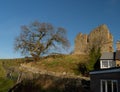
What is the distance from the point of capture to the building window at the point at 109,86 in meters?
26.5

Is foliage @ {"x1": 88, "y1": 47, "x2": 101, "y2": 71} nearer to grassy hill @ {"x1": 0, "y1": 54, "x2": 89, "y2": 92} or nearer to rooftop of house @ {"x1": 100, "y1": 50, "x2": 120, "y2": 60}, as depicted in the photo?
rooftop of house @ {"x1": 100, "y1": 50, "x2": 120, "y2": 60}

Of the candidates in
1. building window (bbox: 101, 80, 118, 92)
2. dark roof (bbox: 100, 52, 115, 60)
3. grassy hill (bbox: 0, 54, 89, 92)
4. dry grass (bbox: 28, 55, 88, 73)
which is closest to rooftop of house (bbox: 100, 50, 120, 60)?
dark roof (bbox: 100, 52, 115, 60)

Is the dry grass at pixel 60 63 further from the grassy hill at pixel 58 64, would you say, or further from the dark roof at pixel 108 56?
the dark roof at pixel 108 56

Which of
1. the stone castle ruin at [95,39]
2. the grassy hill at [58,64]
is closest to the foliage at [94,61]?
the grassy hill at [58,64]

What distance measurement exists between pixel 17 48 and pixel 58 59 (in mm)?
10095

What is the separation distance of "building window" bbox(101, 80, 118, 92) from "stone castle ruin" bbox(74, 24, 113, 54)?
30168 millimetres

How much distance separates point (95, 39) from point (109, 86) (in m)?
34.9

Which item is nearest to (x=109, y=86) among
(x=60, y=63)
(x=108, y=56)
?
(x=108, y=56)

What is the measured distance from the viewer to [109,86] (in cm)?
2731

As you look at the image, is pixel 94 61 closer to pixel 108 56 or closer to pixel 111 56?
pixel 108 56

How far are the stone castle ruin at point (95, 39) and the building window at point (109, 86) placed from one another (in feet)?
99.0

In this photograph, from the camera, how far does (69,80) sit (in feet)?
129

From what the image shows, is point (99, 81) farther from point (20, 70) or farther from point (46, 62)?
point (46, 62)

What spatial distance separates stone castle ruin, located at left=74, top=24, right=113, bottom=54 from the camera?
5892cm
